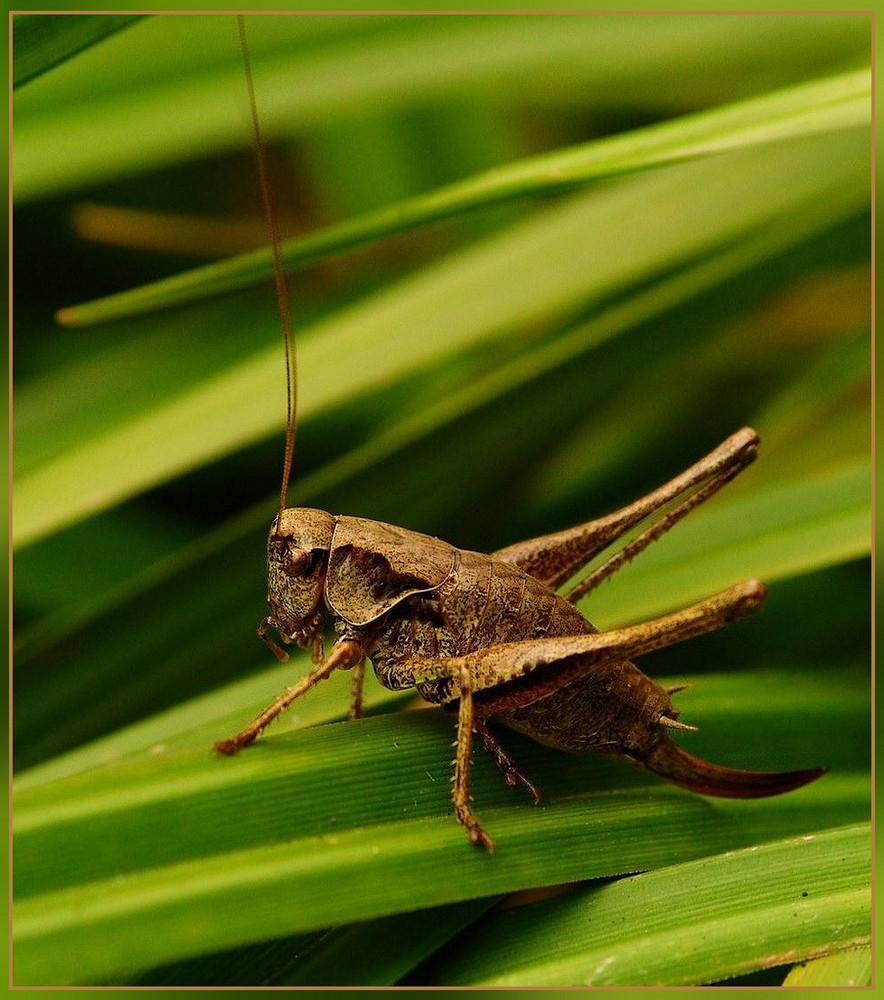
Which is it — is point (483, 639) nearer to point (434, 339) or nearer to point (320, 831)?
point (320, 831)

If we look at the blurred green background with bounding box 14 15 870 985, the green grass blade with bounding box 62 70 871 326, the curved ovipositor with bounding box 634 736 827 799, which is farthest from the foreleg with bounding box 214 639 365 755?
the green grass blade with bounding box 62 70 871 326

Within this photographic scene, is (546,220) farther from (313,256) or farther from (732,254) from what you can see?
(313,256)

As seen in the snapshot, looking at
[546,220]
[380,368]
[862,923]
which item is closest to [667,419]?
[546,220]

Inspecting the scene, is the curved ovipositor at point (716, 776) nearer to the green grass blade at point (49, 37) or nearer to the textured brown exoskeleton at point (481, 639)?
the textured brown exoskeleton at point (481, 639)

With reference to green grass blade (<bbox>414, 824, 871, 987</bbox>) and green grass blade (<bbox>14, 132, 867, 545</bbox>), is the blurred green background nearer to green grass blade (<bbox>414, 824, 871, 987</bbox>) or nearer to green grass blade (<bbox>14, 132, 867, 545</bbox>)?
green grass blade (<bbox>14, 132, 867, 545</bbox>)

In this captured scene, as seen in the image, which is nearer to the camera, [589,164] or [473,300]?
[589,164]

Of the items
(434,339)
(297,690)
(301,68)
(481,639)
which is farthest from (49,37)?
(481,639)
